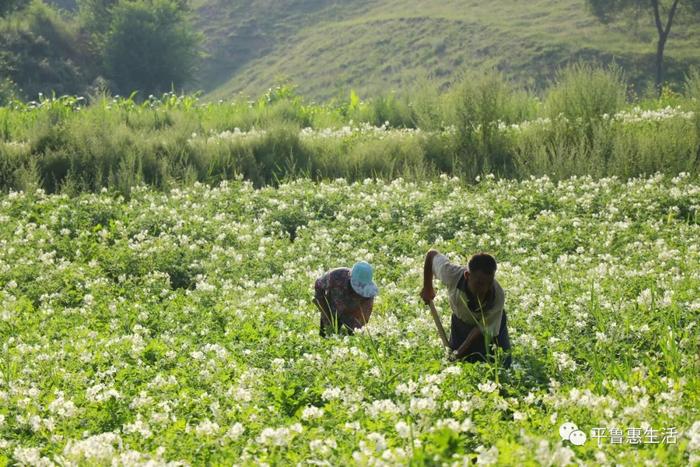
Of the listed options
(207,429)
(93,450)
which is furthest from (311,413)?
(93,450)

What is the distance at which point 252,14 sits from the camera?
239 ft

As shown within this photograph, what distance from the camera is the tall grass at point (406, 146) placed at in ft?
56.5

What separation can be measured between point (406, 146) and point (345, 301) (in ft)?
37.0

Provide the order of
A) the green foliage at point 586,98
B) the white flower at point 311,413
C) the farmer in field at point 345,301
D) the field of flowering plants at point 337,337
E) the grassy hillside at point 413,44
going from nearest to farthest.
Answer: the field of flowering plants at point 337,337
the white flower at point 311,413
the farmer in field at point 345,301
the green foliage at point 586,98
the grassy hillside at point 413,44

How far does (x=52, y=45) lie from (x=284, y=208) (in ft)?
160

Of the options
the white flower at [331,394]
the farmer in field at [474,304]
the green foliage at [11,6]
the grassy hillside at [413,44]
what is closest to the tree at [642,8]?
the grassy hillside at [413,44]

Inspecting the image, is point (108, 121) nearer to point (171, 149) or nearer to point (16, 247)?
point (171, 149)

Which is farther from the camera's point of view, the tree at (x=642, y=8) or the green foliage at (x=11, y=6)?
the green foliage at (x=11, y=6)

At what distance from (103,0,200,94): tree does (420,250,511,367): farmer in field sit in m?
51.0

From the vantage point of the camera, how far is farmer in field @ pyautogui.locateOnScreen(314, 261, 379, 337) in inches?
324

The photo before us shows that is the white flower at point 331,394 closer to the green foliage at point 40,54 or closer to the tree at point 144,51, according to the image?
the green foliage at point 40,54

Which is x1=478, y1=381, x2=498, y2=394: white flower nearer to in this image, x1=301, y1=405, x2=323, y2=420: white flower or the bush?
x1=301, y1=405, x2=323, y2=420: white flower

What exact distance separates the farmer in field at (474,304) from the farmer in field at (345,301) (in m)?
0.92

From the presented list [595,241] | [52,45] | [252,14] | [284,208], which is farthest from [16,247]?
[252,14]
